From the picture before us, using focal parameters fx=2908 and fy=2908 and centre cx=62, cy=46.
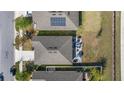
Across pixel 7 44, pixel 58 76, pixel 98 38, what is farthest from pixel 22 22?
pixel 98 38

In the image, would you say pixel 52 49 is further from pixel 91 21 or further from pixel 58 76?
pixel 91 21

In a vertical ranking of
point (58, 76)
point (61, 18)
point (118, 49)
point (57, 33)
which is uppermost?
point (61, 18)

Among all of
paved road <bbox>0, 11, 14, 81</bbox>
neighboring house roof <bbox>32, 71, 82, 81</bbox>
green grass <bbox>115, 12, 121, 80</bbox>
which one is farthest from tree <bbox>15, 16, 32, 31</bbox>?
green grass <bbox>115, 12, 121, 80</bbox>

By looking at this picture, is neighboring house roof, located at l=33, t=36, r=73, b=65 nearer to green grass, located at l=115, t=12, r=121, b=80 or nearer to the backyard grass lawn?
the backyard grass lawn

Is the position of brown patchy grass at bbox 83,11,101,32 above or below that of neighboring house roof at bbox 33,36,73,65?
above
